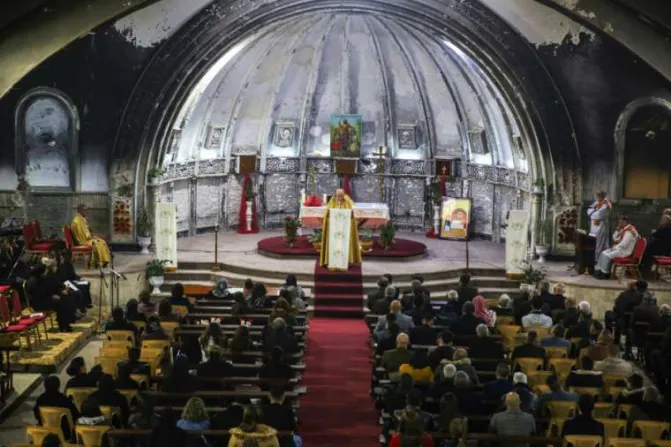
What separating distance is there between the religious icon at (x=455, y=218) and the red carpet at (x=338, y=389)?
786cm

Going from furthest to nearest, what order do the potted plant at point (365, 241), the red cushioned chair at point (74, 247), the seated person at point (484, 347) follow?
the potted plant at point (365, 241)
the red cushioned chair at point (74, 247)
the seated person at point (484, 347)

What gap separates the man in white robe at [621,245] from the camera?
73.7ft

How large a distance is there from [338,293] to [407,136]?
8.72m

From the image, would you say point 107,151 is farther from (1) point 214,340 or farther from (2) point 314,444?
(2) point 314,444

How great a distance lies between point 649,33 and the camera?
1934 centimetres

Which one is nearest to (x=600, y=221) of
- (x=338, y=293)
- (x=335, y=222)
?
(x=335, y=222)

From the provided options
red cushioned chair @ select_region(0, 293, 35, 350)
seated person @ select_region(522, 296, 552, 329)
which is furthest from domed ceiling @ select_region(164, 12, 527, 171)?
seated person @ select_region(522, 296, 552, 329)

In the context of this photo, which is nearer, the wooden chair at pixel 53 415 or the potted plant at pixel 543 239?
the wooden chair at pixel 53 415

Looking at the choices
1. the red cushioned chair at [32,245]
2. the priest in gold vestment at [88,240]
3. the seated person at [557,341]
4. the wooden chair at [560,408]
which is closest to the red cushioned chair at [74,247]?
the priest in gold vestment at [88,240]

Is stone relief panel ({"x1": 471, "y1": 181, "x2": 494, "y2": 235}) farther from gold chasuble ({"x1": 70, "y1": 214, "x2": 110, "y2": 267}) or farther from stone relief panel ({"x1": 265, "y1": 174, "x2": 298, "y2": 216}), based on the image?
gold chasuble ({"x1": 70, "y1": 214, "x2": 110, "y2": 267})

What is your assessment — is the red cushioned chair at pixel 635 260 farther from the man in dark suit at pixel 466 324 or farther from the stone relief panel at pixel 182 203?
the stone relief panel at pixel 182 203

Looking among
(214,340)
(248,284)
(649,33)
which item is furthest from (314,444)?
(649,33)

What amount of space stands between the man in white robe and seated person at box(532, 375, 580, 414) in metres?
9.59

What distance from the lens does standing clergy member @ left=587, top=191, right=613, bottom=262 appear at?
2344cm
